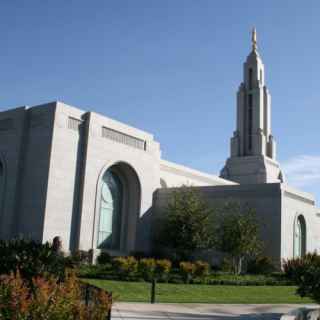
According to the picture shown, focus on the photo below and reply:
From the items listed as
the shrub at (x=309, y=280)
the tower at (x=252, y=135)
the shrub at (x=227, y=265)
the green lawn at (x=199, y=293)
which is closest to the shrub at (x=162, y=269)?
the green lawn at (x=199, y=293)

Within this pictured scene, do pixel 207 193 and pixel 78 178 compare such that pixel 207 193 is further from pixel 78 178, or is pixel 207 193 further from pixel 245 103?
pixel 245 103

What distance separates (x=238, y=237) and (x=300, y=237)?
7783mm

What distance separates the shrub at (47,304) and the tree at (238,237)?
1924cm

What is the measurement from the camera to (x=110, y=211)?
27.4 metres

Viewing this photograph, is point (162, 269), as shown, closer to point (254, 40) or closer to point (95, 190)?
point (95, 190)

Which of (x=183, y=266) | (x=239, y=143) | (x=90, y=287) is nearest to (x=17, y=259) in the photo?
(x=90, y=287)

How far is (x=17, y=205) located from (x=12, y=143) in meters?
3.20

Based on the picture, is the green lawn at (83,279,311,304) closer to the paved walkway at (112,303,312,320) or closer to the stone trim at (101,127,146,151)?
the paved walkway at (112,303,312,320)

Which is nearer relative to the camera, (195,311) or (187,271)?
(195,311)

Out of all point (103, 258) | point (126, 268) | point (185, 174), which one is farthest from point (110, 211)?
point (185, 174)

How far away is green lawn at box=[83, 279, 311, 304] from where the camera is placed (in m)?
15.1

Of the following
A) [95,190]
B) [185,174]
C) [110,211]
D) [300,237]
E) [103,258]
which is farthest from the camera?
[185,174]

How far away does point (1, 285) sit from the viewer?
6.70 meters

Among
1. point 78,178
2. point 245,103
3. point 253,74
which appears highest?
point 253,74
